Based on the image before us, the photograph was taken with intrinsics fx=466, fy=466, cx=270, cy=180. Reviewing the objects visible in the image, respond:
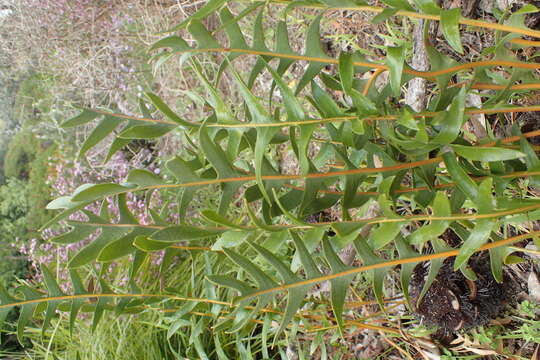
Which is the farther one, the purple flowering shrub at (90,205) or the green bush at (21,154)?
the green bush at (21,154)

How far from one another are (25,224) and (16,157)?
71 centimetres

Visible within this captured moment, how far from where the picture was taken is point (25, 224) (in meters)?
2.63

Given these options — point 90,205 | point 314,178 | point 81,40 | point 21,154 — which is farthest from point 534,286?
point 21,154

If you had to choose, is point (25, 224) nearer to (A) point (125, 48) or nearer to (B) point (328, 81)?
(A) point (125, 48)

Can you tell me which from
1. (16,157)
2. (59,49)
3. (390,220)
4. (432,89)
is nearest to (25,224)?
(16,157)

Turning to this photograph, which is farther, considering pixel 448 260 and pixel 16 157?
pixel 16 157

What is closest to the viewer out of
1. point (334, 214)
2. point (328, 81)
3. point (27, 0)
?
point (328, 81)

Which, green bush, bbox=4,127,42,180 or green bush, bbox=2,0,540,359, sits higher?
green bush, bbox=2,0,540,359

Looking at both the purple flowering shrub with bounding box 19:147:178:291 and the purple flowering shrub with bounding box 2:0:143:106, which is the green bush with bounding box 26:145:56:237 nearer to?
the purple flowering shrub with bounding box 19:147:178:291

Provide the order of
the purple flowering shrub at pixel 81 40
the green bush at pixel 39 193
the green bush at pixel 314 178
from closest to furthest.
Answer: the green bush at pixel 314 178, the purple flowering shrub at pixel 81 40, the green bush at pixel 39 193

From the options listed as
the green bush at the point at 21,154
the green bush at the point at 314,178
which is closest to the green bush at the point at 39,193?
the green bush at the point at 21,154

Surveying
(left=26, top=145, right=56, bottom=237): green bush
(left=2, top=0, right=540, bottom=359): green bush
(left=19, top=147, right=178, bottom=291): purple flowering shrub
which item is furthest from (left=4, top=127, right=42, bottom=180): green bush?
(left=2, top=0, right=540, bottom=359): green bush

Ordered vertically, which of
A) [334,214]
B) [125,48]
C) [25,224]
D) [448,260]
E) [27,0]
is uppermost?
[27,0]

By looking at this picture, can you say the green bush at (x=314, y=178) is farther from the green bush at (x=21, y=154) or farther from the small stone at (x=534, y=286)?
the green bush at (x=21, y=154)
